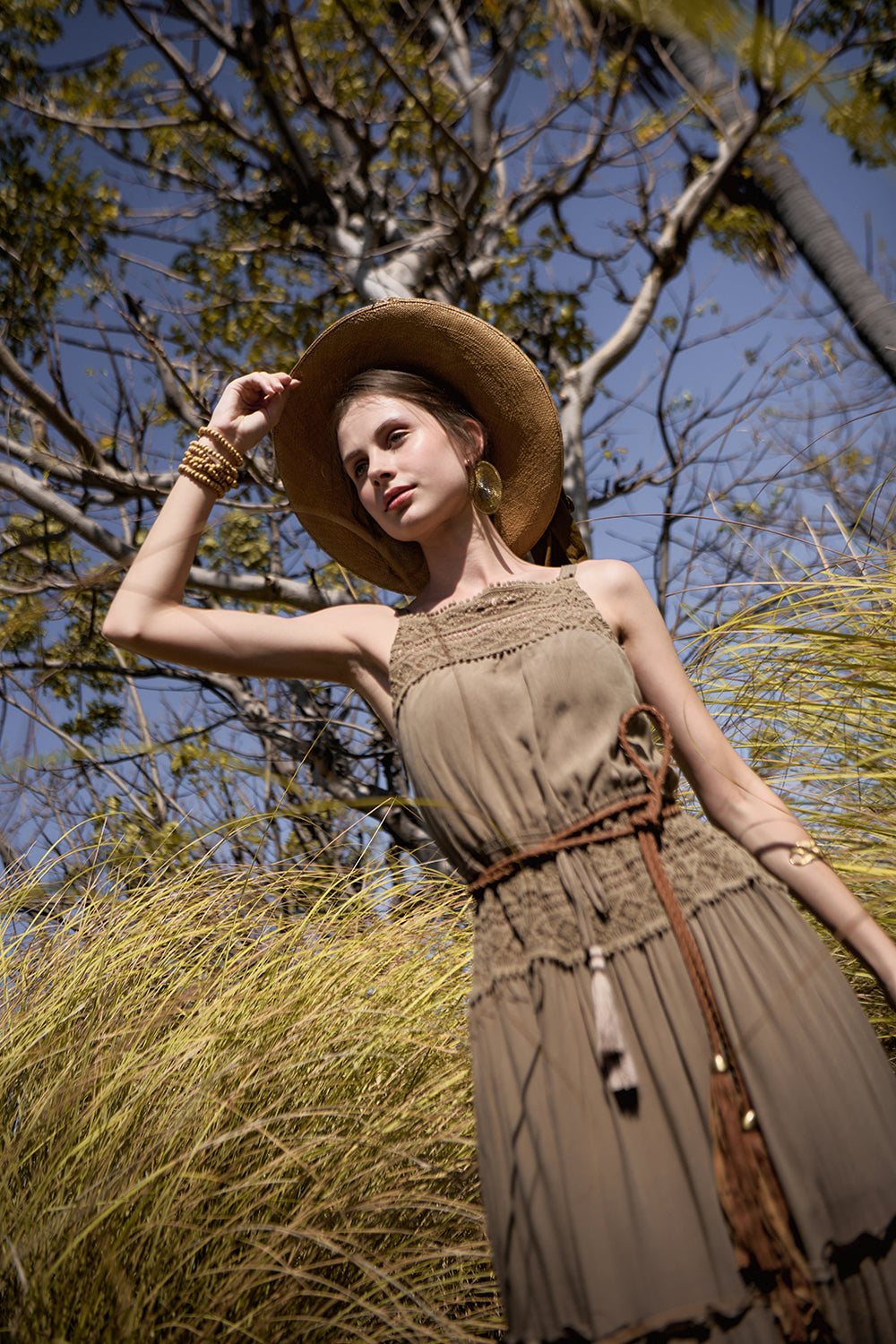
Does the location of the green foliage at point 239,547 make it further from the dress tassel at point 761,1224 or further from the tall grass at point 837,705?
the dress tassel at point 761,1224

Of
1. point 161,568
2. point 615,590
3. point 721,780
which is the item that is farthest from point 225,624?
point 721,780

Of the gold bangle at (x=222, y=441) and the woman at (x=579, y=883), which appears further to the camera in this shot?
the gold bangle at (x=222, y=441)

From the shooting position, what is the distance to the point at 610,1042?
1120 mm

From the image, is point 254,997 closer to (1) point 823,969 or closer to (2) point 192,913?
(2) point 192,913

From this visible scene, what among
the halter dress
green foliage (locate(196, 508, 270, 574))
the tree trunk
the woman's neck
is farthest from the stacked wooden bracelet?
green foliage (locate(196, 508, 270, 574))

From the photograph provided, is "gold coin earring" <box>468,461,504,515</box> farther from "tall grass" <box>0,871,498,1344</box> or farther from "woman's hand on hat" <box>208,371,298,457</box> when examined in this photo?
"tall grass" <box>0,871,498,1344</box>

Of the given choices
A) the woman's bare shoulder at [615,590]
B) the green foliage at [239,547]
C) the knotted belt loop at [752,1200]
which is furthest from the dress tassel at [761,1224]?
the green foliage at [239,547]

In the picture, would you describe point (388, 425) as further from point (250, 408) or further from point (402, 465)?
point (250, 408)

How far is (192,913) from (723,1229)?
66.8 inches

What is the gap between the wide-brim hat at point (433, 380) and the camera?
5.72 feet

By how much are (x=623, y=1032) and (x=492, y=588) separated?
745mm

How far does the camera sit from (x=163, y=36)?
4355 mm

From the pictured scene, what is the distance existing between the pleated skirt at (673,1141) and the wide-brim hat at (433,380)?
0.91 meters

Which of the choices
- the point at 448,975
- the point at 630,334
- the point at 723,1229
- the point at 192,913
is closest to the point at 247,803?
the point at 192,913
